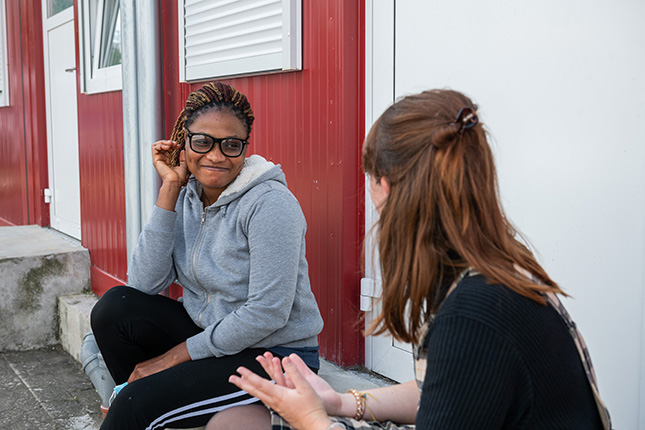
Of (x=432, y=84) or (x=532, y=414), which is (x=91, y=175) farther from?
(x=532, y=414)

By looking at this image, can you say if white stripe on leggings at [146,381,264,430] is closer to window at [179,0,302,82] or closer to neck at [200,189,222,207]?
neck at [200,189,222,207]

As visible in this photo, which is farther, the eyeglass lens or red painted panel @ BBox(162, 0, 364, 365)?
red painted panel @ BBox(162, 0, 364, 365)

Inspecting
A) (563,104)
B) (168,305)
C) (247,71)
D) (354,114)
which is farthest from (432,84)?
(168,305)

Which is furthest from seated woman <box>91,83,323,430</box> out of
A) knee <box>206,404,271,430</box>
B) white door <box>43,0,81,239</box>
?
white door <box>43,0,81,239</box>

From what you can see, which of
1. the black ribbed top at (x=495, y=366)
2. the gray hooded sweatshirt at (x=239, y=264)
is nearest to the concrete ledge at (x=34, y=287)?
the gray hooded sweatshirt at (x=239, y=264)

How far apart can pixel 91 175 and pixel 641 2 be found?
4.20 m

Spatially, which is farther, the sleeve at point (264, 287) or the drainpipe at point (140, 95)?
the drainpipe at point (140, 95)

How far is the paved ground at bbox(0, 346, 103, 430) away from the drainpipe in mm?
997

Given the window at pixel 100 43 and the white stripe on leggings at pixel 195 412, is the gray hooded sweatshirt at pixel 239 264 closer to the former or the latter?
the white stripe on leggings at pixel 195 412

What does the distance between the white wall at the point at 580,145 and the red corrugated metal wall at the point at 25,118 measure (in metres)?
4.94

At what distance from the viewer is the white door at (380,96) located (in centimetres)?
273

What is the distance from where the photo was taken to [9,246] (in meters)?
5.00

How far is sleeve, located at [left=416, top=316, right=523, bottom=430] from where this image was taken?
1094mm

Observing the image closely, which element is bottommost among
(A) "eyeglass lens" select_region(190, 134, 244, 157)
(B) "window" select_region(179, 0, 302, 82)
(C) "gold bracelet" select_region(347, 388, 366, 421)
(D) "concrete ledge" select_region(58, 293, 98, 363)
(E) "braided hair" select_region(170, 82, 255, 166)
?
(D) "concrete ledge" select_region(58, 293, 98, 363)
